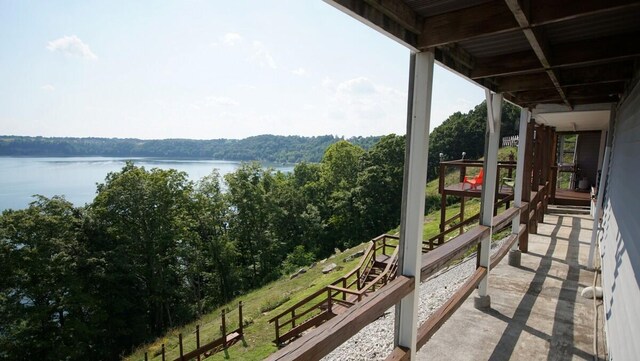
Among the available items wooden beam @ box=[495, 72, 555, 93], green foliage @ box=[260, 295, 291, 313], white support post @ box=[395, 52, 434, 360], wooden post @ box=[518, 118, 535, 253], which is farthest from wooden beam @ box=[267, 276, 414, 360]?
green foliage @ box=[260, 295, 291, 313]

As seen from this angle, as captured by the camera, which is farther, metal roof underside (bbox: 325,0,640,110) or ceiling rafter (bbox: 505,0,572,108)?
metal roof underside (bbox: 325,0,640,110)

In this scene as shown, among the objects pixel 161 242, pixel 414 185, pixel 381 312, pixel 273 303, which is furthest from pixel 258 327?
pixel 161 242

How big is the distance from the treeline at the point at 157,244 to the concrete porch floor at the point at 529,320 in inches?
826

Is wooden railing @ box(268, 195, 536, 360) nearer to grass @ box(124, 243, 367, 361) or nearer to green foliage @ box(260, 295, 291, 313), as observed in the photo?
grass @ box(124, 243, 367, 361)

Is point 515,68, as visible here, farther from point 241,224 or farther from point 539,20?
point 241,224

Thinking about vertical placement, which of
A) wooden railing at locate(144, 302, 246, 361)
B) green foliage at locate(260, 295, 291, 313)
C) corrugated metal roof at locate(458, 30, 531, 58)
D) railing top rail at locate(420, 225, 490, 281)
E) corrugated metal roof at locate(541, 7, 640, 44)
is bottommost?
green foliage at locate(260, 295, 291, 313)

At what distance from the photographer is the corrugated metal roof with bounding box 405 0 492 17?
2129mm

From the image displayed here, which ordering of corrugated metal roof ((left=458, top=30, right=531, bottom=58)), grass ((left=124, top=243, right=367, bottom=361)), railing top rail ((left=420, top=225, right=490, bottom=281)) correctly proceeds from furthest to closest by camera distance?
grass ((left=124, top=243, right=367, bottom=361))
corrugated metal roof ((left=458, top=30, right=531, bottom=58))
railing top rail ((left=420, top=225, right=490, bottom=281))

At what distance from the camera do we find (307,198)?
Answer: 36.7m

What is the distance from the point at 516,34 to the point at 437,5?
1.08 meters

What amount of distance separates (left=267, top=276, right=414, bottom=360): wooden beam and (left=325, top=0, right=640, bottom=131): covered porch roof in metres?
1.71

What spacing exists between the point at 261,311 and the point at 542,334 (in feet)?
39.3

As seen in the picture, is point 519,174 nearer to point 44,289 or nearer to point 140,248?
point 44,289

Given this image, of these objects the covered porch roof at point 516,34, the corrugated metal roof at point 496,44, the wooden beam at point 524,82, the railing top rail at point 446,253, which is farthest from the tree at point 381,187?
the corrugated metal roof at point 496,44
